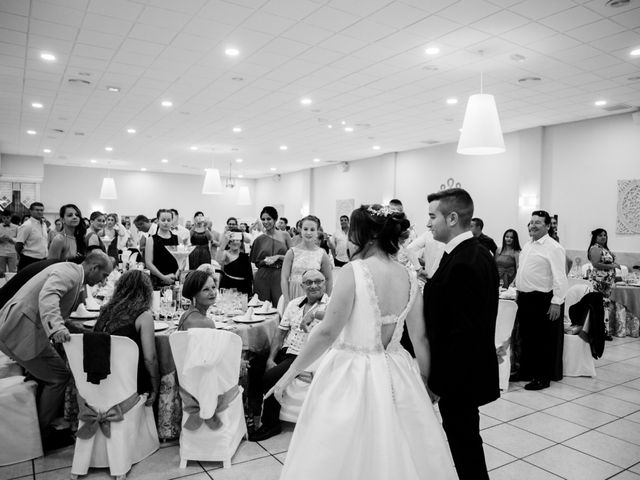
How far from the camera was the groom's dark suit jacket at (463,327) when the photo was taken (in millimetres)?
2043

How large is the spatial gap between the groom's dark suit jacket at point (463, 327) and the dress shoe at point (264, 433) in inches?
67.6

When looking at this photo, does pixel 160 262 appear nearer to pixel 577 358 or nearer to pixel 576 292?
pixel 577 358

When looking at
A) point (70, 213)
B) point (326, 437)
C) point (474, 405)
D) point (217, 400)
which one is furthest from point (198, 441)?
point (70, 213)

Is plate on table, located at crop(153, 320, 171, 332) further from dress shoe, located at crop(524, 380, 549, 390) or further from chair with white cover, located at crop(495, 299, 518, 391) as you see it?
dress shoe, located at crop(524, 380, 549, 390)

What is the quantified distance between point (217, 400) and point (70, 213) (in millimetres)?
3057

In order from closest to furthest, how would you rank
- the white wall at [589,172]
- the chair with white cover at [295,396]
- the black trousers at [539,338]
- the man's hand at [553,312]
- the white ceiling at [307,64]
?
the chair with white cover at [295,396] → the man's hand at [553,312] → the black trousers at [539,338] → the white ceiling at [307,64] → the white wall at [589,172]

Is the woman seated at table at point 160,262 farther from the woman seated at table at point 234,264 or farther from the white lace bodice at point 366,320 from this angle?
the white lace bodice at point 366,320

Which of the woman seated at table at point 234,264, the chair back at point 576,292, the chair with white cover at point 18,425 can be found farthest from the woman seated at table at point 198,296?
the chair back at point 576,292

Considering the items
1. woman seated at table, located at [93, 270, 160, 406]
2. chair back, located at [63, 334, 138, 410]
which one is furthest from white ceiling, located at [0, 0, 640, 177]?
chair back, located at [63, 334, 138, 410]

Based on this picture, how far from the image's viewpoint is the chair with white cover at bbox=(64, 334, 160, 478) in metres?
2.85

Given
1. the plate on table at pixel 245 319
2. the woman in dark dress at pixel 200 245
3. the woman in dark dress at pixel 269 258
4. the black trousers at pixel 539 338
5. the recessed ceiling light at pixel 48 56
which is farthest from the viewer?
the woman in dark dress at pixel 200 245

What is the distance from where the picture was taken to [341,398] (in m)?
2.01

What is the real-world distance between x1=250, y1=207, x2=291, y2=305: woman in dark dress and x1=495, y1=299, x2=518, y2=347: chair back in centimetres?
231

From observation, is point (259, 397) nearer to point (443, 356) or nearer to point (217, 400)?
point (217, 400)
